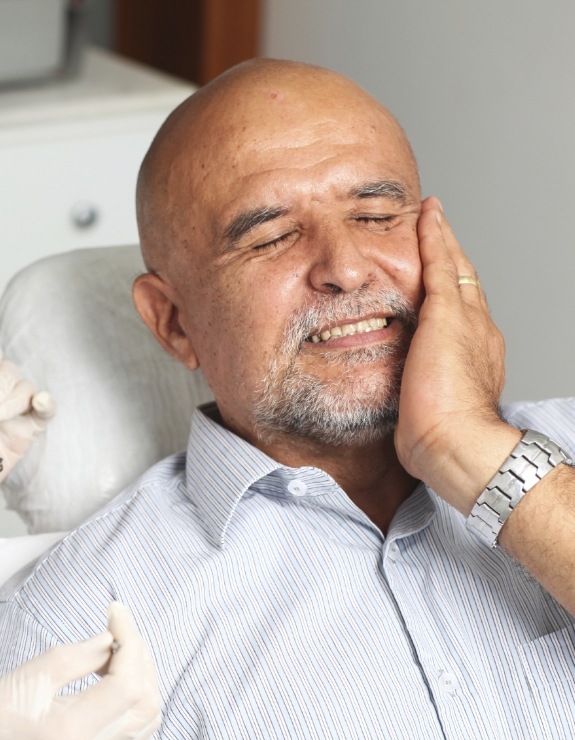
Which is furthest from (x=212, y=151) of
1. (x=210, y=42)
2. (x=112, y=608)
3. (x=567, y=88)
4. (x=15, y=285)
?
(x=210, y=42)

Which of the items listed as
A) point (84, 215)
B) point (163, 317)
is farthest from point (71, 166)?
point (163, 317)

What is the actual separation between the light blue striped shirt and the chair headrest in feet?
0.76

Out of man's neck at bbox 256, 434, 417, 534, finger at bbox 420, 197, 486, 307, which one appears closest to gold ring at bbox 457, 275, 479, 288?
finger at bbox 420, 197, 486, 307

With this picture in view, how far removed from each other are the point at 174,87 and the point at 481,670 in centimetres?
172

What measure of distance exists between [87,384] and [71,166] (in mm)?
967

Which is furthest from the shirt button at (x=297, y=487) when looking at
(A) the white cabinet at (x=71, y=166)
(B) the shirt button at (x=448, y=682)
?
(A) the white cabinet at (x=71, y=166)

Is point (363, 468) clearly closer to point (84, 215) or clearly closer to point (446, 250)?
point (446, 250)

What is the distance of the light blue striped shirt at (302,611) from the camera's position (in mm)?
1100

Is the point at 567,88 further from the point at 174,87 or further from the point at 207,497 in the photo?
the point at 207,497

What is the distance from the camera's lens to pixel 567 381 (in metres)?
2.12

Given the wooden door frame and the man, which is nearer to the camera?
the man

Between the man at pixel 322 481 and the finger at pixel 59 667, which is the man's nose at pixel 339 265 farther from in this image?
the finger at pixel 59 667

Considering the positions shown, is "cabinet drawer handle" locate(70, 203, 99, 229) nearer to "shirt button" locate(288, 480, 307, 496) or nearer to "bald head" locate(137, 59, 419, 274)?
"bald head" locate(137, 59, 419, 274)

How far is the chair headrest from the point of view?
4.93 feet
